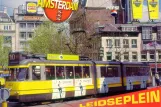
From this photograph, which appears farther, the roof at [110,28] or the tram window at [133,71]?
the roof at [110,28]

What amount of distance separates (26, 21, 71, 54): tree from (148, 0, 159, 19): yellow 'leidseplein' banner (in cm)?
2533

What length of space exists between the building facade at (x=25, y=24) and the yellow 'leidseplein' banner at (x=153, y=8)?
32832 millimetres

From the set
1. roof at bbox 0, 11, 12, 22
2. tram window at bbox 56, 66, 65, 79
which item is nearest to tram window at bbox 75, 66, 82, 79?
tram window at bbox 56, 66, 65, 79

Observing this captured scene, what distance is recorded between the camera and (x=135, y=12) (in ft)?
221

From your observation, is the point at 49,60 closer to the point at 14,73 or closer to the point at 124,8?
the point at 14,73

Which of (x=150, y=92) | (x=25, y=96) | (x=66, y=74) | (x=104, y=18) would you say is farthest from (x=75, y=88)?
(x=104, y=18)

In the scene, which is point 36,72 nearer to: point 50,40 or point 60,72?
point 60,72

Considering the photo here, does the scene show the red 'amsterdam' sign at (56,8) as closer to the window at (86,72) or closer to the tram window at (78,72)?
the tram window at (78,72)

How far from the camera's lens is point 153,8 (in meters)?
66.7

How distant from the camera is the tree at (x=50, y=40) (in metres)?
45.1

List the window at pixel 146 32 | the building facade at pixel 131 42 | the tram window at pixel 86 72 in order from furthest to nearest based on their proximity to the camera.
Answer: the window at pixel 146 32 < the building facade at pixel 131 42 < the tram window at pixel 86 72

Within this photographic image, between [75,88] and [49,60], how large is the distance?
323cm

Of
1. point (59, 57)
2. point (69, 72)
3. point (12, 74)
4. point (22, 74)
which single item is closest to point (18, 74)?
point (22, 74)

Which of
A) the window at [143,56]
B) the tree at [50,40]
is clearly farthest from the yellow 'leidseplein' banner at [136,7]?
the tree at [50,40]
